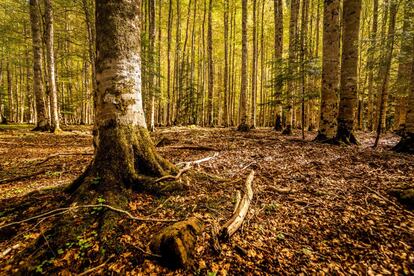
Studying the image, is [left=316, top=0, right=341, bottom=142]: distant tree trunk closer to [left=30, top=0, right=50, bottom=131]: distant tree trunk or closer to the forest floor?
the forest floor

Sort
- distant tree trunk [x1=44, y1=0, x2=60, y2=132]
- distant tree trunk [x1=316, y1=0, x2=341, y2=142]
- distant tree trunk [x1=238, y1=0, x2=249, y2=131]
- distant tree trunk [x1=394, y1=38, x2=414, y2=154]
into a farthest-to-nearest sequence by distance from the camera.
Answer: distant tree trunk [x1=238, y1=0, x2=249, y2=131]
distant tree trunk [x1=44, y1=0, x2=60, y2=132]
distant tree trunk [x1=316, y1=0, x2=341, y2=142]
distant tree trunk [x1=394, y1=38, x2=414, y2=154]

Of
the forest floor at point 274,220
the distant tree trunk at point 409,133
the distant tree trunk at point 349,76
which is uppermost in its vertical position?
the distant tree trunk at point 349,76

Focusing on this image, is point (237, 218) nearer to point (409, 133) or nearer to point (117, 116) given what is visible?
point (117, 116)

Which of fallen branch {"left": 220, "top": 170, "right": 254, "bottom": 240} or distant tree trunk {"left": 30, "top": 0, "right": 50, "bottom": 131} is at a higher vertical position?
distant tree trunk {"left": 30, "top": 0, "right": 50, "bottom": 131}

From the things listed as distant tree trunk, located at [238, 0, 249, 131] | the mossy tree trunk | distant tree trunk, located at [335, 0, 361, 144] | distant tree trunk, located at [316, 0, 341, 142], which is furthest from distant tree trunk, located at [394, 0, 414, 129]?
the mossy tree trunk

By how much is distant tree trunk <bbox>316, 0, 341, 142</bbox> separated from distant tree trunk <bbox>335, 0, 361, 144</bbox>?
25 cm

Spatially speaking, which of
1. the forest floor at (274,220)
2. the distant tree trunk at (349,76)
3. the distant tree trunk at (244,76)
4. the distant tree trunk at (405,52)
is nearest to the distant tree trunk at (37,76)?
→ the forest floor at (274,220)

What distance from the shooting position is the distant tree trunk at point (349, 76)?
7.27 m

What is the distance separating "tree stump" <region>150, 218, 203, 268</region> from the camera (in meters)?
1.92

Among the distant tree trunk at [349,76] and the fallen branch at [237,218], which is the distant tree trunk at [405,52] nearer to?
the distant tree trunk at [349,76]

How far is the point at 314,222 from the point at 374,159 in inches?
157

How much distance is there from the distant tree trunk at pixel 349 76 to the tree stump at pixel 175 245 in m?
7.42

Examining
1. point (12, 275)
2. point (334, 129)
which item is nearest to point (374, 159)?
point (334, 129)

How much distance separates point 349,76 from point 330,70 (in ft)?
2.37
